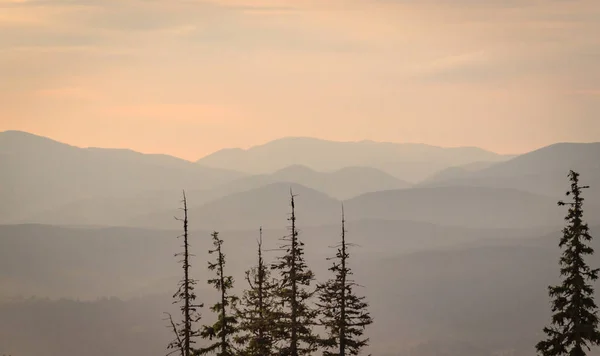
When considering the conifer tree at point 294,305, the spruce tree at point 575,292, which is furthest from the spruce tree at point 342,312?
the spruce tree at point 575,292

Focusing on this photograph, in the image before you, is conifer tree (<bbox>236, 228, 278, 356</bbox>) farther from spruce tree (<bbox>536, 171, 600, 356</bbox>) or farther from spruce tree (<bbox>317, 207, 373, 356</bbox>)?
spruce tree (<bbox>536, 171, 600, 356</bbox>)

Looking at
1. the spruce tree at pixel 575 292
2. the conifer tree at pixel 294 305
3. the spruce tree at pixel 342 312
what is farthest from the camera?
the spruce tree at pixel 342 312

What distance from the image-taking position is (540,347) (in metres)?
33.6

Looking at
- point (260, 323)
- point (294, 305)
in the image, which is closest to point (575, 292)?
point (294, 305)

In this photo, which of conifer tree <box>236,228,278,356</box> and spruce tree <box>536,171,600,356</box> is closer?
spruce tree <box>536,171,600,356</box>

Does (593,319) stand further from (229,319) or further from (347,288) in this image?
(229,319)

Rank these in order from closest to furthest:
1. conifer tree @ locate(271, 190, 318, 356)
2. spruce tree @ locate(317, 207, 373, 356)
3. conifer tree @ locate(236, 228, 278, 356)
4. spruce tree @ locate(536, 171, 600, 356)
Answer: spruce tree @ locate(536, 171, 600, 356) < conifer tree @ locate(271, 190, 318, 356) < conifer tree @ locate(236, 228, 278, 356) < spruce tree @ locate(317, 207, 373, 356)

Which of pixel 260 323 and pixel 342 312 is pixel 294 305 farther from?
pixel 342 312

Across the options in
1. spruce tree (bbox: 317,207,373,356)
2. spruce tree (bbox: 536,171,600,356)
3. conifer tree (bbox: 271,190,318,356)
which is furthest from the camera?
spruce tree (bbox: 317,207,373,356)

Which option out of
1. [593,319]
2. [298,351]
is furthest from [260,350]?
[593,319]

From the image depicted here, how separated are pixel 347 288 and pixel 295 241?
5.68 m

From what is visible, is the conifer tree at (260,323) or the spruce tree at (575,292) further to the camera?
the conifer tree at (260,323)

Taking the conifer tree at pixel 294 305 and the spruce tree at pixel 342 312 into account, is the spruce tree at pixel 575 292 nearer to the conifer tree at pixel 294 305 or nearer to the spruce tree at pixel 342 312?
the spruce tree at pixel 342 312

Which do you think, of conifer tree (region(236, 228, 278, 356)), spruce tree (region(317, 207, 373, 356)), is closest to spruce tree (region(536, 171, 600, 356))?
spruce tree (region(317, 207, 373, 356))
